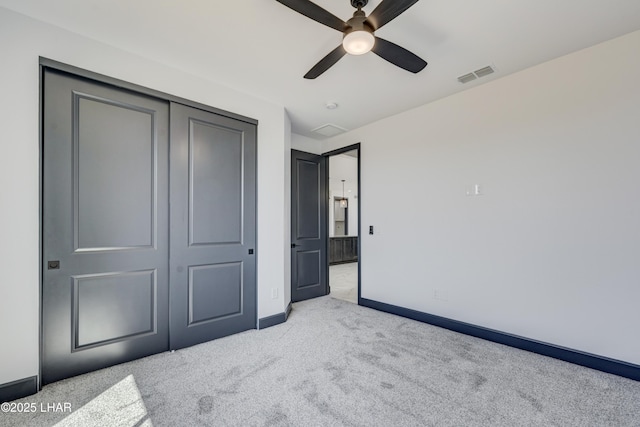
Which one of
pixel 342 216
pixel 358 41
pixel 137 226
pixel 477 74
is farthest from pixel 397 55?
pixel 342 216

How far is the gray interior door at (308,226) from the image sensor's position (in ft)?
14.2

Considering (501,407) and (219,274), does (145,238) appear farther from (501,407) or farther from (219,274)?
(501,407)

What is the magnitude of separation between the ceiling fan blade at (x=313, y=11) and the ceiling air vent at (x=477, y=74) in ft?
5.70

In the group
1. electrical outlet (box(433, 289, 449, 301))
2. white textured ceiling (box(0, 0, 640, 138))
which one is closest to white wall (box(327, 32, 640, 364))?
electrical outlet (box(433, 289, 449, 301))

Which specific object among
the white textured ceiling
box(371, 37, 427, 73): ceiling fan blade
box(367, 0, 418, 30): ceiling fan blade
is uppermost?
the white textured ceiling

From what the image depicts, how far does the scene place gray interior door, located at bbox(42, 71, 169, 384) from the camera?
2.13 m

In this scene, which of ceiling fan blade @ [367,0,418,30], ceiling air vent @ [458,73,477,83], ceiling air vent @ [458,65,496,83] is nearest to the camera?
ceiling fan blade @ [367,0,418,30]

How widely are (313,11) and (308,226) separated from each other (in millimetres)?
3239

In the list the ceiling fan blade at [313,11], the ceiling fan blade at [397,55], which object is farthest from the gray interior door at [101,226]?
the ceiling fan blade at [397,55]

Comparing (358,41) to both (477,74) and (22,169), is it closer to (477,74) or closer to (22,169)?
(477,74)

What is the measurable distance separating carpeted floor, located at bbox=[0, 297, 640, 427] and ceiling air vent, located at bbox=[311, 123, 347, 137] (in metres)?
3.01

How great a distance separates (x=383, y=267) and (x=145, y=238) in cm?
294

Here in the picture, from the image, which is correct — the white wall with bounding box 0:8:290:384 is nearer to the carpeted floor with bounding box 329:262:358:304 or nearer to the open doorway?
the carpeted floor with bounding box 329:262:358:304

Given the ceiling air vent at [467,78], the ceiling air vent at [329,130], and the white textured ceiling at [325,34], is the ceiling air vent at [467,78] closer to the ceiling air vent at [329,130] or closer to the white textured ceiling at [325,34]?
the white textured ceiling at [325,34]
